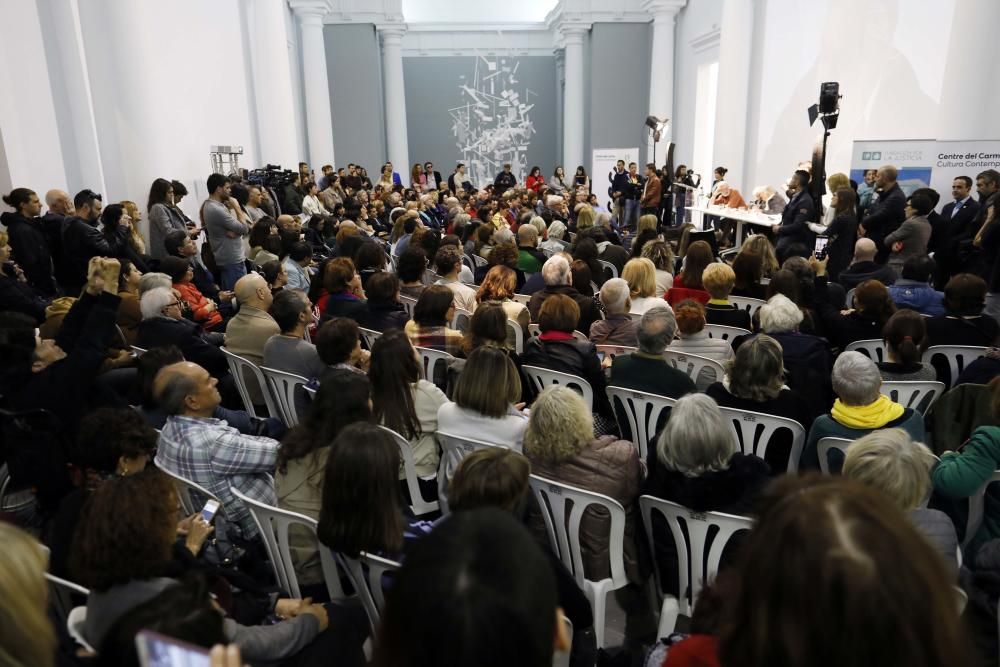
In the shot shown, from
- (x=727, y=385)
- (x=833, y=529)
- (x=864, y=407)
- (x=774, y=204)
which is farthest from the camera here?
(x=774, y=204)

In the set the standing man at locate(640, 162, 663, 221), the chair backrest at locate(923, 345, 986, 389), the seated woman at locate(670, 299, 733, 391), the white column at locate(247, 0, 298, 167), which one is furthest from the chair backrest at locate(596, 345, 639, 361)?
the white column at locate(247, 0, 298, 167)

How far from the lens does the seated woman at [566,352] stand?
3.35 meters

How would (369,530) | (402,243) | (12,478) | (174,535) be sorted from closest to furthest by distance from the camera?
(174,535) → (369,530) → (12,478) → (402,243)

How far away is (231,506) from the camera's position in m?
2.34

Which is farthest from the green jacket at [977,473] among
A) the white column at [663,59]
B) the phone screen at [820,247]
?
the white column at [663,59]

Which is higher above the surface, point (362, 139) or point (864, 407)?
point (362, 139)

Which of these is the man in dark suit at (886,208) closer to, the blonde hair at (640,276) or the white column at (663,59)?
the blonde hair at (640,276)

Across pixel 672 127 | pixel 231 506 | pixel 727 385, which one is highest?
pixel 672 127

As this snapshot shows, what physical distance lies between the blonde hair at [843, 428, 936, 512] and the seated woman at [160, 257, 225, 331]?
3929mm

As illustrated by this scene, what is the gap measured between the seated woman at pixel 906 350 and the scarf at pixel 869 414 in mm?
632

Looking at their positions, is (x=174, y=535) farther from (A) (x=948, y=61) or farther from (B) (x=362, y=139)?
(B) (x=362, y=139)

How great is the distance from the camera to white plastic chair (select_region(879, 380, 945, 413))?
119 inches

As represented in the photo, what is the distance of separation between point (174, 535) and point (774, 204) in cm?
941

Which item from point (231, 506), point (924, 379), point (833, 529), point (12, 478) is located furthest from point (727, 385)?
point (12, 478)
